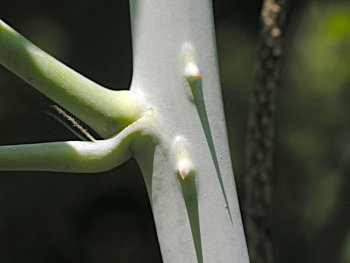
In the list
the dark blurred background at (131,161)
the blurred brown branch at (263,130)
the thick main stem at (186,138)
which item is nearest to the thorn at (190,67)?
the thick main stem at (186,138)

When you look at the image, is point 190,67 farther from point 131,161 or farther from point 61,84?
point 131,161

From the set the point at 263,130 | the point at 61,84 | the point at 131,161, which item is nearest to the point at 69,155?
the point at 61,84

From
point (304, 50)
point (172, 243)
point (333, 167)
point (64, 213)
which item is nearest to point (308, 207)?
point (333, 167)

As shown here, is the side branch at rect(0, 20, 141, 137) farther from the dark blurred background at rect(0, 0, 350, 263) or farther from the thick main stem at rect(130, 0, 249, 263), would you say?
the dark blurred background at rect(0, 0, 350, 263)

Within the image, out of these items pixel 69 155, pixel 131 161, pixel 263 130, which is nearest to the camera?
pixel 69 155

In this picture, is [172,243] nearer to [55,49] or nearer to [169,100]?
[169,100]

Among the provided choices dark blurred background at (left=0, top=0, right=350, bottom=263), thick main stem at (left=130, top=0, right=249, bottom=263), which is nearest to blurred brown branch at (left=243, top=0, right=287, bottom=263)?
thick main stem at (left=130, top=0, right=249, bottom=263)
